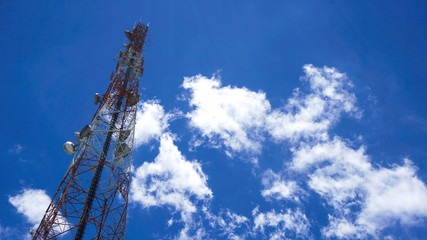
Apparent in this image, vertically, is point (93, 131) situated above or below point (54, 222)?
above

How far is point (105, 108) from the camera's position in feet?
141

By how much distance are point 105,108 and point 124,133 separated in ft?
15.2

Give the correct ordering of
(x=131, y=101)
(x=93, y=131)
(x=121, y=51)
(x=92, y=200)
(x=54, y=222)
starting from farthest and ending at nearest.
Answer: (x=121, y=51) < (x=131, y=101) < (x=93, y=131) < (x=92, y=200) < (x=54, y=222)

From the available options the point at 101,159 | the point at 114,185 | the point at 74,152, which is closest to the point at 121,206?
the point at 114,185

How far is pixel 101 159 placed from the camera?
37719 millimetres

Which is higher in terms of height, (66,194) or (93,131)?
(93,131)

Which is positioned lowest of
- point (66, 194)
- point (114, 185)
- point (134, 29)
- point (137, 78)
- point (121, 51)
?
point (66, 194)

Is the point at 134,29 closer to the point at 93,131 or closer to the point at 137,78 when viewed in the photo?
the point at 137,78

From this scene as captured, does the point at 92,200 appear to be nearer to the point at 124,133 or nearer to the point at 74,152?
the point at 74,152

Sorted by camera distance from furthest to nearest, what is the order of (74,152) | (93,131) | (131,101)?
1. (131,101)
2. (93,131)
3. (74,152)

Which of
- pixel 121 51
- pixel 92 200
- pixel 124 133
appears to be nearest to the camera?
pixel 92 200

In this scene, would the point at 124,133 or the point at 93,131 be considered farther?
the point at 124,133

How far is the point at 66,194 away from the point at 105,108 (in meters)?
13.8

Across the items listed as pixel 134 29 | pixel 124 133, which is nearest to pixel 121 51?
pixel 134 29
